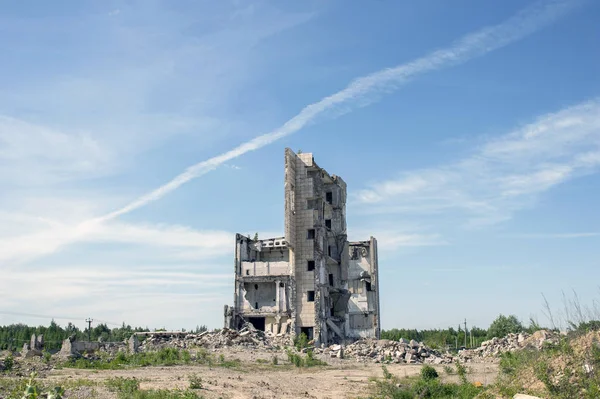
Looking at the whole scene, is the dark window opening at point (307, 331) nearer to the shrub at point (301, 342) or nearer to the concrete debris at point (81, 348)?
the shrub at point (301, 342)

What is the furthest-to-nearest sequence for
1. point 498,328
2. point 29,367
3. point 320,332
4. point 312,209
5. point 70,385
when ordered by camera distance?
point 498,328, point 312,209, point 320,332, point 29,367, point 70,385

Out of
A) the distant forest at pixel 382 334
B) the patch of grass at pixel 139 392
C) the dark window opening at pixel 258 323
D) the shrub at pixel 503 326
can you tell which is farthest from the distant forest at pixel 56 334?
the patch of grass at pixel 139 392

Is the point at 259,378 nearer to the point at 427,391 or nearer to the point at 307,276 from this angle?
the point at 427,391

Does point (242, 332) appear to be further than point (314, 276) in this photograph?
No

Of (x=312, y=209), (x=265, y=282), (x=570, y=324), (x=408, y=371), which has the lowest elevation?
(x=408, y=371)

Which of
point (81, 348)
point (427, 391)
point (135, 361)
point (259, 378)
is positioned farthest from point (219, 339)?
point (427, 391)

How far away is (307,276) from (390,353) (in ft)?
39.3

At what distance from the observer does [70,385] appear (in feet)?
62.1

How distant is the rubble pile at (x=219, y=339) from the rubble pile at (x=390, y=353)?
4.97m

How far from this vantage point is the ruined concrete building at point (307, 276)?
47.8 meters

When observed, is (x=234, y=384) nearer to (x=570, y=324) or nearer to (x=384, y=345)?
(x=570, y=324)

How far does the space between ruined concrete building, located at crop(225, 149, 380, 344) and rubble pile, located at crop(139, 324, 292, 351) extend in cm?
225

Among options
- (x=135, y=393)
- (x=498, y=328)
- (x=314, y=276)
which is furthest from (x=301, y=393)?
(x=498, y=328)

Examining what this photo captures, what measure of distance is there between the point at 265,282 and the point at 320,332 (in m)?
6.69
